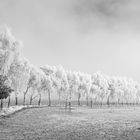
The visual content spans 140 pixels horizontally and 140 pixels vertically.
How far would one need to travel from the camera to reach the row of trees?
169 ft

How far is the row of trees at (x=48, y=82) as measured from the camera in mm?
51625

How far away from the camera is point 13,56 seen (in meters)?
51.0

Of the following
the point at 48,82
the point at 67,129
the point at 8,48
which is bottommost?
the point at 67,129

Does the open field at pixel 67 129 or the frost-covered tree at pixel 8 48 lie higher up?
the frost-covered tree at pixel 8 48

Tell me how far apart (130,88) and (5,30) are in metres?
130

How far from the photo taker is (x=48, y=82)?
9581 cm

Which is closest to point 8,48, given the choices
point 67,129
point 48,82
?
point 67,129

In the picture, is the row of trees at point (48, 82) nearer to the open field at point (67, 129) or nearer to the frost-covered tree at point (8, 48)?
the frost-covered tree at point (8, 48)

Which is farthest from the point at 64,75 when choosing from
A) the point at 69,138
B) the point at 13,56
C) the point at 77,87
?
the point at 69,138

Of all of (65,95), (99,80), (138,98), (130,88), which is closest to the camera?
(65,95)

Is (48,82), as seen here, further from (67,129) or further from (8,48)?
(67,129)

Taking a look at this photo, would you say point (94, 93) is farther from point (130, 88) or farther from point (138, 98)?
point (138, 98)

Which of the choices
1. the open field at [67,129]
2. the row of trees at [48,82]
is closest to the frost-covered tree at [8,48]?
the row of trees at [48,82]

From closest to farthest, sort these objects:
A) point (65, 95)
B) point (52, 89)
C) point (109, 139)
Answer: point (109, 139) → point (52, 89) → point (65, 95)
